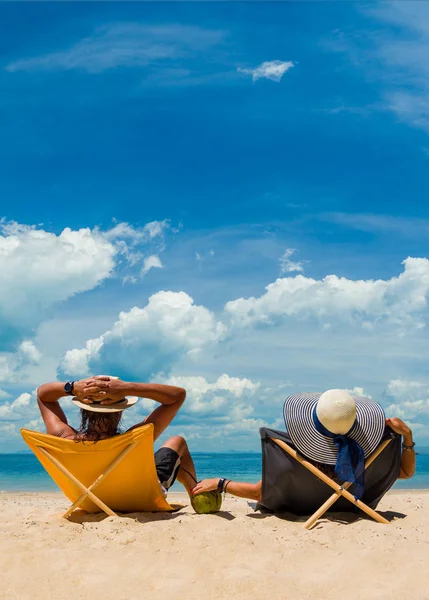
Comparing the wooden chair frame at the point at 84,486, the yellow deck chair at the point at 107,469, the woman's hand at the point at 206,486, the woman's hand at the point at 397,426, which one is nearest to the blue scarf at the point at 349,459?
the woman's hand at the point at 397,426

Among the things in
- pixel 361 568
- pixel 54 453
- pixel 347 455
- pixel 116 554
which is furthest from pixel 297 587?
pixel 54 453

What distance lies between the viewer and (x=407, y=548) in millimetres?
3994

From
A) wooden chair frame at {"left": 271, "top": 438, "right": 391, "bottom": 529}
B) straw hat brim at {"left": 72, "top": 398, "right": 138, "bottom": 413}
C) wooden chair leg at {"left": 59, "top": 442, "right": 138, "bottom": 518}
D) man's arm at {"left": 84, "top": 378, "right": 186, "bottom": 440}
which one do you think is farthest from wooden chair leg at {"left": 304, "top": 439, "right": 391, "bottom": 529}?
straw hat brim at {"left": 72, "top": 398, "right": 138, "bottom": 413}

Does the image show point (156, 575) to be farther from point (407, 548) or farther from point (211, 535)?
point (407, 548)

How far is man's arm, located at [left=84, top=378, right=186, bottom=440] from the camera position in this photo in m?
4.66

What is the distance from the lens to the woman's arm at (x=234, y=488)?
490 centimetres

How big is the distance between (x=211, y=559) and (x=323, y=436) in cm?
142

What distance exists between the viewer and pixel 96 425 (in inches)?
188

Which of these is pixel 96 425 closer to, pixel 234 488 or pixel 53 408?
pixel 53 408

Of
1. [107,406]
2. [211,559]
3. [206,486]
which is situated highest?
[107,406]

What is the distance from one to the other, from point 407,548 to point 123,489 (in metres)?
2.15

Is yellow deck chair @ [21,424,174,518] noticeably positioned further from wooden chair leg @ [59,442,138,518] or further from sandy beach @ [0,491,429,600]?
sandy beach @ [0,491,429,600]

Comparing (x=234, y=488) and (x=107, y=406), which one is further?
(x=234, y=488)

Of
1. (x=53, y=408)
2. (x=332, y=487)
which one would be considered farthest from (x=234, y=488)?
(x=53, y=408)
